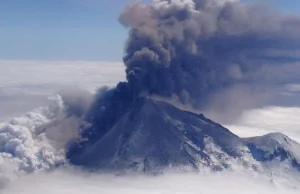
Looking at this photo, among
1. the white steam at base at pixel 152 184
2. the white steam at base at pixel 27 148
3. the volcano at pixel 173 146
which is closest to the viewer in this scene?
the white steam at base at pixel 152 184

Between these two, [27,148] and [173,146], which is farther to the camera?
[173,146]

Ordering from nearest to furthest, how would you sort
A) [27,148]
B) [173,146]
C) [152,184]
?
[152,184] < [27,148] < [173,146]

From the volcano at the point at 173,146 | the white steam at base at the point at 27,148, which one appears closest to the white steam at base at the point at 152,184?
the white steam at base at the point at 27,148

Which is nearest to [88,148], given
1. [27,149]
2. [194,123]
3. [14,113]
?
[27,149]

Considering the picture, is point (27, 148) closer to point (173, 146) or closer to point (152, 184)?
point (152, 184)

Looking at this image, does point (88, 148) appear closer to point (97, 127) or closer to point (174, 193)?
point (97, 127)

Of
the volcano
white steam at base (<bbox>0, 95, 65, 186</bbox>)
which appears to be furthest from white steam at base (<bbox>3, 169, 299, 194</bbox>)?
the volcano

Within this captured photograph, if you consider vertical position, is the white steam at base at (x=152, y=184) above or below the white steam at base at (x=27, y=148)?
below

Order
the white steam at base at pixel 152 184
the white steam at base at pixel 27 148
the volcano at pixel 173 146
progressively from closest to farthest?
the white steam at base at pixel 152 184
the white steam at base at pixel 27 148
the volcano at pixel 173 146

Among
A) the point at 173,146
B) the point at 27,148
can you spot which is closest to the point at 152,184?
the point at 173,146

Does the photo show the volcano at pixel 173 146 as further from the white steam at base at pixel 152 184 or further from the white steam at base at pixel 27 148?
the white steam at base at pixel 27 148
